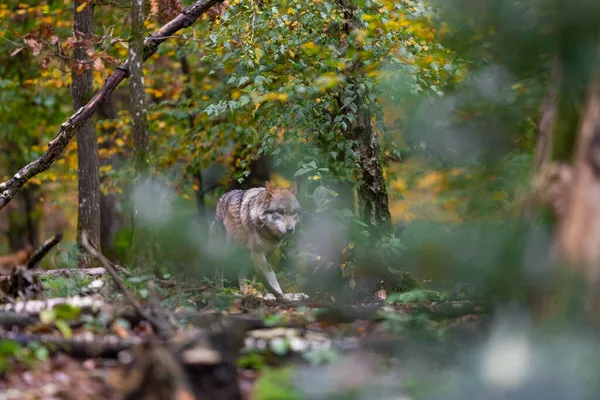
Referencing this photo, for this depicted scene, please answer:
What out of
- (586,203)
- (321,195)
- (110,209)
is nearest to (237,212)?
(321,195)

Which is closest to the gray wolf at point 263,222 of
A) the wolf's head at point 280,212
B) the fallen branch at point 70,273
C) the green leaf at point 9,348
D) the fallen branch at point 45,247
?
the wolf's head at point 280,212

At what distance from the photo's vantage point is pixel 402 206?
1323 cm

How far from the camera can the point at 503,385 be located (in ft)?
11.8

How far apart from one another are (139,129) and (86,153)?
4035mm

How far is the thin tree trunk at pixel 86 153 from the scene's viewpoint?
10531 millimetres

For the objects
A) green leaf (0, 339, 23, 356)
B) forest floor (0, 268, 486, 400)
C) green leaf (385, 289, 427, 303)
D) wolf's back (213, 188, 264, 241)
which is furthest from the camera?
wolf's back (213, 188, 264, 241)

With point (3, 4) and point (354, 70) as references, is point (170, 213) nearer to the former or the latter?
point (354, 70)

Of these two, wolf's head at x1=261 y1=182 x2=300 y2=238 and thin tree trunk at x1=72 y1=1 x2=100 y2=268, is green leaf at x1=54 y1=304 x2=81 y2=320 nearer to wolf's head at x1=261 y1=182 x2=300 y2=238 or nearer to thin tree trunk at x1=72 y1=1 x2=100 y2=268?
wolf's head at x1=261 y1=182 x2=300 y2=238

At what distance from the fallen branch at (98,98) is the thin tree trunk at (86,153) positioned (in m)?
1.22

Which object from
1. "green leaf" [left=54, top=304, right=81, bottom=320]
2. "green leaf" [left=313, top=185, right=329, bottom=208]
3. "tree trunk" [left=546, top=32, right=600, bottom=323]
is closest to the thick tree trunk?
"tree trunk" [left=546, top=32, right=600, bottom=323]

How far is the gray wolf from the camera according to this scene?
379 inches

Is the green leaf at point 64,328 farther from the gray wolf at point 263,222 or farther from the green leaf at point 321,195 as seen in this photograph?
the green leaf at point 321,195

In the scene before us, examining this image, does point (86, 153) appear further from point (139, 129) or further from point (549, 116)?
point (549, 116)

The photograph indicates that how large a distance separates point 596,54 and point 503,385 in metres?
2.05
